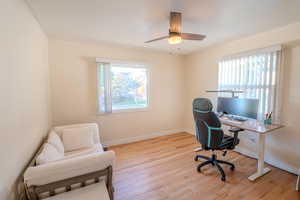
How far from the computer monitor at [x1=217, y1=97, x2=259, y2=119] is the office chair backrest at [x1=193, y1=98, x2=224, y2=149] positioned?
29.8 inches

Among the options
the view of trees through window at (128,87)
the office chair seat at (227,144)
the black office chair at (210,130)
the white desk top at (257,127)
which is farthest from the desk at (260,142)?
the view of trees through window at (128,87)

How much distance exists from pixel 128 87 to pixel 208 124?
7.04 feet

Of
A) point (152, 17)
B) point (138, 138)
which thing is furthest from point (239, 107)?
point (138, 138)

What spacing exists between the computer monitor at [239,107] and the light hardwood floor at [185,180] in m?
0.91

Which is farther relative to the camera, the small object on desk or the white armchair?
the small object on desk

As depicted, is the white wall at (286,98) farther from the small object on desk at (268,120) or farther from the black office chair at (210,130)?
the black office chair at (210,130)

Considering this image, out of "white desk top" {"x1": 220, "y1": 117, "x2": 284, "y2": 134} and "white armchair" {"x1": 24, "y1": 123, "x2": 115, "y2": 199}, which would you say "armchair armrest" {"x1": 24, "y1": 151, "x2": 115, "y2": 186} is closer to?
"white armchair" {"x1": 24, "y1": 123, "x2": 115, "y2": 199}

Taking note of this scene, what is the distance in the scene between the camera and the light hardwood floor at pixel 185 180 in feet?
6.15

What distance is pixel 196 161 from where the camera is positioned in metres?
2.70

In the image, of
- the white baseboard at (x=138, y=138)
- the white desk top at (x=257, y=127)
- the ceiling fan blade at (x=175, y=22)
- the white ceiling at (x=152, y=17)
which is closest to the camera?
the white ceiling at (x=152, y=17)

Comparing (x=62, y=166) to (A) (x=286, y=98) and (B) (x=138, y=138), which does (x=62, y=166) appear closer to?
(B) (x=138, y=138)

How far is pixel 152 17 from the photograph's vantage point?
201 cm

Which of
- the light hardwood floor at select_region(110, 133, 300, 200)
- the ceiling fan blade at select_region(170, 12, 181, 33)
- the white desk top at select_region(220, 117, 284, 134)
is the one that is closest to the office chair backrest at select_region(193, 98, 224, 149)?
the white desk top at select_region(220, 117, 284, 134)

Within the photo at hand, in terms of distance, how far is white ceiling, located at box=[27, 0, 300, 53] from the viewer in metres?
1.68
